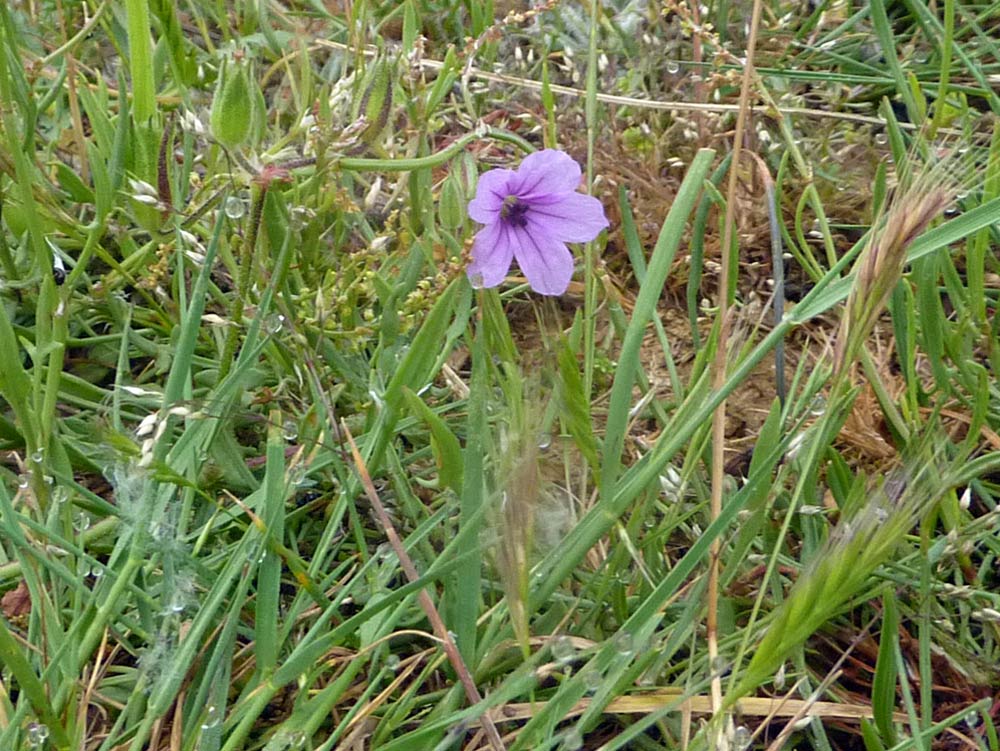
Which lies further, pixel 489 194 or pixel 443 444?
pixel 489 194

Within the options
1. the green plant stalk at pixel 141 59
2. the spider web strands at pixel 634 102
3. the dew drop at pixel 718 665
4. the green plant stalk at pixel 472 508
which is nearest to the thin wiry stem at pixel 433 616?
the green plant stalk at pixel 472 508

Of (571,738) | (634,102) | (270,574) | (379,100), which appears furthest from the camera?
(634,102)

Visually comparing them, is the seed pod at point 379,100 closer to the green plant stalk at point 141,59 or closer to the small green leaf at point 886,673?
the green plant stalk at point 141,59

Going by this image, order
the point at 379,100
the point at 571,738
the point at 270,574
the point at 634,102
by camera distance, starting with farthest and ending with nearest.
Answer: the point at 634,102 → the point at 379,100 → the point at 270,574 → the point at 571,738

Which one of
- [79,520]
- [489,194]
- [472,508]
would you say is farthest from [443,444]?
[79,520]

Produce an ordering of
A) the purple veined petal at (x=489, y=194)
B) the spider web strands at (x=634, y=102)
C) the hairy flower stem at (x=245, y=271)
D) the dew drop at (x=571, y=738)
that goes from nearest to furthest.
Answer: the dew drop at (x=571, y=738)
the hairy flower stem at (x=245, y=271)
the purple veined petal at (x=489, y=194)
the spider web strands at (x=634, y=102)

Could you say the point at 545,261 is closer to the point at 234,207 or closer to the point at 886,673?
the point at 234,207

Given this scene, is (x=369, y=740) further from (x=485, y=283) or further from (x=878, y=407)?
(x=878, y=407)
